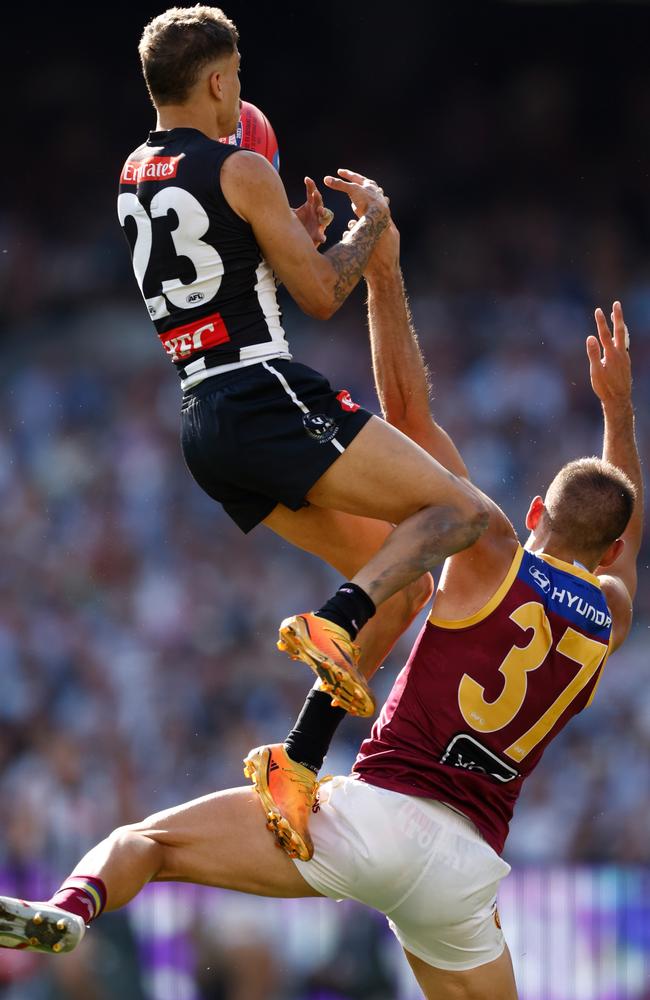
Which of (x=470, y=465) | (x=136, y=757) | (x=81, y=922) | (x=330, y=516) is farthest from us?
(x=470, y=465)

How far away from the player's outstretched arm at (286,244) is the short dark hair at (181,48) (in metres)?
0.33

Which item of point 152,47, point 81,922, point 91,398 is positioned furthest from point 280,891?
point 91,398


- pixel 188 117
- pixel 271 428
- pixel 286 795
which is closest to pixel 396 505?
pixel 271 428

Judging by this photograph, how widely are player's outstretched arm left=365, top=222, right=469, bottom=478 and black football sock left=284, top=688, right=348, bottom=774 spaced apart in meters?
0.97

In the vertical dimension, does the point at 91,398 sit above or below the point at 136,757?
above

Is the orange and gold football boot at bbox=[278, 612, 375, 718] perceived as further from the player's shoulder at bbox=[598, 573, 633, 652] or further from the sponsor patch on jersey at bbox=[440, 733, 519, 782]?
the player's shoulder at bbox=[598, 573, 633, 652]

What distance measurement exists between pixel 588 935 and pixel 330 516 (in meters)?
4.97

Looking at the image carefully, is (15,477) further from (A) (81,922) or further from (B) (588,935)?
(A) (81,922)

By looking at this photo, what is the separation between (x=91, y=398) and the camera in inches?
490

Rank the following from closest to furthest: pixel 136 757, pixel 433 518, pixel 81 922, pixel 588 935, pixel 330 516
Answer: pixel 81 922 < pixel 433 518 < pixel 330 516 < pixel 588 935 < pixel 136 757

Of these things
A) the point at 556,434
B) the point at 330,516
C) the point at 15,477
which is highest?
the point at 330,516

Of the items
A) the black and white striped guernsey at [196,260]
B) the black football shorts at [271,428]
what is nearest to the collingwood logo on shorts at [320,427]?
the black football shorts at [271,428]

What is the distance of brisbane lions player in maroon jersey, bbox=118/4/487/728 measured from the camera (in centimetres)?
432

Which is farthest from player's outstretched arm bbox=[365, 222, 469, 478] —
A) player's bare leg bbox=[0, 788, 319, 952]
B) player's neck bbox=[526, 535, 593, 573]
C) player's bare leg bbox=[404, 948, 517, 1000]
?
player's bare leg bbox=[404, 948, 517, 1000]
